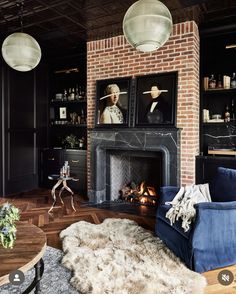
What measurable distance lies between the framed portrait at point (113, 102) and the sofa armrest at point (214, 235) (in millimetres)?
2249

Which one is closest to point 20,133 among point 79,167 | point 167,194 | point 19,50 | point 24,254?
point 79,167

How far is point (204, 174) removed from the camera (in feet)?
12.6

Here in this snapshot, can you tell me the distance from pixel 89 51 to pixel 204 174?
2874 millimetres

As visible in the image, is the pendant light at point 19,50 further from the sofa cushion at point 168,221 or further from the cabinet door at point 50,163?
the cabinet door at point 50,163

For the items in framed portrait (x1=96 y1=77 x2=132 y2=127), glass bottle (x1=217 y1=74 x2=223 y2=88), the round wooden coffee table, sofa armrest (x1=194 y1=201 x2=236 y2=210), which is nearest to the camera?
the round wooden coffee table

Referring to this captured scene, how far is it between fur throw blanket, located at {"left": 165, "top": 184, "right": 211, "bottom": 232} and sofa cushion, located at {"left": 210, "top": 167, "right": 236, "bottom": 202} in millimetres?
73

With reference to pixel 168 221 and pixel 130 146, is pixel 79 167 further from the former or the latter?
pixel 168 221

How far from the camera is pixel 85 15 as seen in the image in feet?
12.1

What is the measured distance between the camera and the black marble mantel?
380 centimetres

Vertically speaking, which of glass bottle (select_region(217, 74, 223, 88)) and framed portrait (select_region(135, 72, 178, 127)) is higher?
glass bottle (select_region(217, 74, 223, 88))

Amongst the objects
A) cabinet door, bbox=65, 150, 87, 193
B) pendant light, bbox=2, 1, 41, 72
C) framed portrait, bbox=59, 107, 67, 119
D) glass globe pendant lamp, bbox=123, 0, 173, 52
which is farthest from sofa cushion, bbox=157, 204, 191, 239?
framed portrait, bbox=59, 107, 67, 119

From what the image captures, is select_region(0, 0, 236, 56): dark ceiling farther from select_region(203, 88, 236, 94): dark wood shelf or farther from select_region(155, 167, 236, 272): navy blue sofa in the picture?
select_region(155, 167, 236, 272): navy blue sofa

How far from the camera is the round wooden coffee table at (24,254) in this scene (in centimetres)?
147

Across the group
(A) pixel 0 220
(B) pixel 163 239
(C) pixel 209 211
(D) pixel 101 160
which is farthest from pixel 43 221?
(C) pixel 209 211
